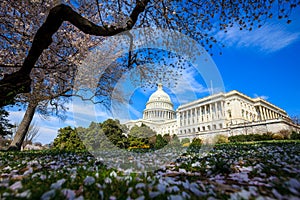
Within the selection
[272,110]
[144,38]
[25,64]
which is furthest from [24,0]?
[272,110]

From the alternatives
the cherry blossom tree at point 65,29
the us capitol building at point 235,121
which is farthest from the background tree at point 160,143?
the cherry blossom tree at point 65,29

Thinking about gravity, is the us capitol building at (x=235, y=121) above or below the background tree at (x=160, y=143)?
above

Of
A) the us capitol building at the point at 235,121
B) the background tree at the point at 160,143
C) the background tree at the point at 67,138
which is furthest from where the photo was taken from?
the us capitol building at the point at 235,121

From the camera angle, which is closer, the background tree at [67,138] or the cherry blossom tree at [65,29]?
the cherry blossom tree at [65,29]

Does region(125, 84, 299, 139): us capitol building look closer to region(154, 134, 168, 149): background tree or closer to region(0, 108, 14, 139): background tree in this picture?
region(154, 134, 168, 149): background tree

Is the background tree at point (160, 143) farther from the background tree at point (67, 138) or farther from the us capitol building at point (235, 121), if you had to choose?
the background tree at point (67, 138)

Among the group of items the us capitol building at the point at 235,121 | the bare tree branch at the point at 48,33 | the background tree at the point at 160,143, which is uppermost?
the us capitol building at the point at 235,121

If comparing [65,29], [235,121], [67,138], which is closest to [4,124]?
[67,138]

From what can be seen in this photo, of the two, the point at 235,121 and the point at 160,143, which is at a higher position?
the point at 235,121

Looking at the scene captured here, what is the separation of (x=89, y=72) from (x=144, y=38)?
4983 mm

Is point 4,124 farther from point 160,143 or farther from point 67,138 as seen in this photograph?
point 160,143

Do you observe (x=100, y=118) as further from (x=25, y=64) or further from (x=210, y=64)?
(x=210, y=64)

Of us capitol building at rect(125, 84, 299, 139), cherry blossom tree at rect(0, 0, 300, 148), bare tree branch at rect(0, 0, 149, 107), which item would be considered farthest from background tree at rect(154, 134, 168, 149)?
bare tree branch at rect(0, 0, 149, 107)

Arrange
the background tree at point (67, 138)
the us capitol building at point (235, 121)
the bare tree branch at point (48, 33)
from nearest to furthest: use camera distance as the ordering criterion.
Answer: the bare tree branch at point (48, 33) → the background tree at point (67, 138) → the us capitol building at point (235, 121)
